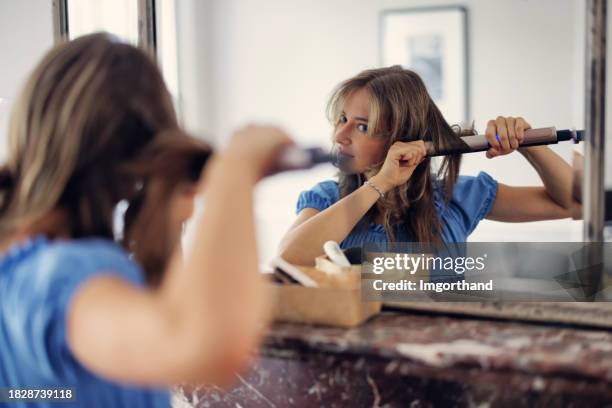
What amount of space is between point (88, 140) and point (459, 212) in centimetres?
84

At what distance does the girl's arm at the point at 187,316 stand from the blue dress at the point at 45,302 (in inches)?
0.5

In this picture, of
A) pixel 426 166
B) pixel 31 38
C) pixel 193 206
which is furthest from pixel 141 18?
pixel 193 206

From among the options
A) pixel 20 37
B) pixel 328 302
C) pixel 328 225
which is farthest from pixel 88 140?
pixel 20 37

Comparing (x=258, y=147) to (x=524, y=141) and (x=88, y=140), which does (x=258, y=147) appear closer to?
(x=88, y=140)

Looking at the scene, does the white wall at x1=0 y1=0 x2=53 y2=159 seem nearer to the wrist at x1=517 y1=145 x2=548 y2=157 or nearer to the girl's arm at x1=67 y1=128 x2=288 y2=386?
the wrist at x1=517 y1=145 x2=548 y2=157

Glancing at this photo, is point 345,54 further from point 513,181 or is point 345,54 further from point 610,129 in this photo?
point 610,129

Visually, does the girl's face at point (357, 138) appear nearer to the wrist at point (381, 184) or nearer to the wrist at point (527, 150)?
the wrist at point (381, 184)

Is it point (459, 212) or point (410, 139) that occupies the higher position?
point (410, 139)

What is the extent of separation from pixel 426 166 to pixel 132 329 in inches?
34.6

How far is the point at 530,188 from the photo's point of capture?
1138 mm

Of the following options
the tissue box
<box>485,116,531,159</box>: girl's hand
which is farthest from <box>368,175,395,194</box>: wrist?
the tissue box

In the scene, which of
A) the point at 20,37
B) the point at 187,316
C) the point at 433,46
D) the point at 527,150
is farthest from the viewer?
the point at 433,46

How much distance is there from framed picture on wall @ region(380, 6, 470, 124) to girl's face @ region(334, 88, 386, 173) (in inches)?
8.7

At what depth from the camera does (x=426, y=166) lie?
1185mm
